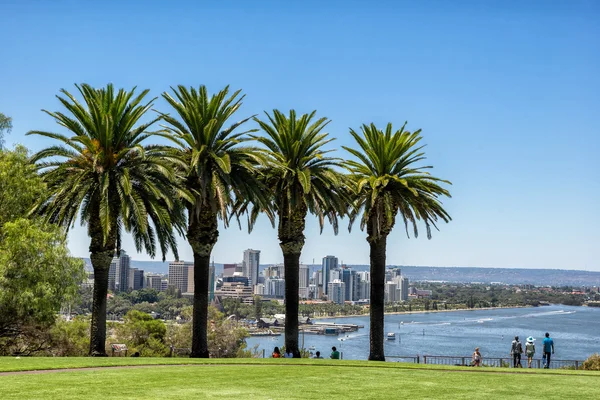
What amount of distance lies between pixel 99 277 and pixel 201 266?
5155 mm

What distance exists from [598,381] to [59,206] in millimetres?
25509

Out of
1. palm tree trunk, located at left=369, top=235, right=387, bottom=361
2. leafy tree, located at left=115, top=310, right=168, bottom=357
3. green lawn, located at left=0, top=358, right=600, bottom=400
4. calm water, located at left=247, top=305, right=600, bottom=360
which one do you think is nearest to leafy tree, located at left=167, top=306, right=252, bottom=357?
leafy tree, located at left=115, top=310, right=168, bottom=357

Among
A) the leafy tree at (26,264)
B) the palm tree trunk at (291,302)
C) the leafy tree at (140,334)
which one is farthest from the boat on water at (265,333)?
the leafy tree at (26,264)

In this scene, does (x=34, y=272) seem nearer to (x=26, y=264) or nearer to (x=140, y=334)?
(x=26, y=264)

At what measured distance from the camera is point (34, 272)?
32.0 metres

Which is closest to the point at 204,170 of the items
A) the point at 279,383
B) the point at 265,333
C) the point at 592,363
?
the point at 279,383

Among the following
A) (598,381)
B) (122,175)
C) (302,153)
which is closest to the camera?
(598,381)

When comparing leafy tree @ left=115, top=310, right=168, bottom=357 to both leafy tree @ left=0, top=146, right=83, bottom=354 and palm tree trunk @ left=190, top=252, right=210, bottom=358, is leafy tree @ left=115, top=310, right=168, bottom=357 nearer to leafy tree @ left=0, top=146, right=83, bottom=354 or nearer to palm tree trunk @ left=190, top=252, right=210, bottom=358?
leafy tree @ left=0, top=146, right=83, bottom=354

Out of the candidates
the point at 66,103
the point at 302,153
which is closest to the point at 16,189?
the point at 66,103

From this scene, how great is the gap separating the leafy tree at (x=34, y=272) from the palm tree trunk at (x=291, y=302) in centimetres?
1106

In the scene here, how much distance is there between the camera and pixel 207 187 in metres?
33.7

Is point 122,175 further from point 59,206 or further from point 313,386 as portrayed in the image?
point 313,386

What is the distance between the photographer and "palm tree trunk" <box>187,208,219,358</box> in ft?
113

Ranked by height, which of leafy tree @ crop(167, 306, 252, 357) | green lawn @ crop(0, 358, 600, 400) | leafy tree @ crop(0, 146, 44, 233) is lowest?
leafy tree @ crop(167, 306, 252, 357)
